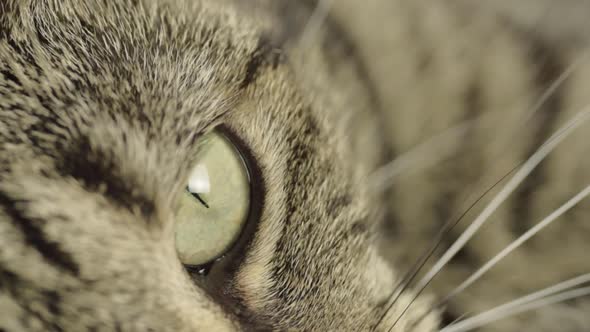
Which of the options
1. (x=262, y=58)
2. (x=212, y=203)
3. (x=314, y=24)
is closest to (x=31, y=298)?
(x=212, y=203)

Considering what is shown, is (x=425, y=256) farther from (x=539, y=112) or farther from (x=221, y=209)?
(x=221, y=209)

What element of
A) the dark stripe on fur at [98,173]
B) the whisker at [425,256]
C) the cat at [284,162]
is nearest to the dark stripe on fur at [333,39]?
the cat at [284,162]

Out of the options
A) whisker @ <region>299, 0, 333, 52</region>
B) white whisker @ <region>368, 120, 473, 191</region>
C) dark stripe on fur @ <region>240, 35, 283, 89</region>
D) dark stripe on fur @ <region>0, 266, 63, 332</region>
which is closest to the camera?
dark stripe on fur @ <region>0, 266, 63, 332</region>

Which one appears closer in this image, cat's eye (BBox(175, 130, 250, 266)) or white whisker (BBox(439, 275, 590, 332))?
cat's eye (BBox(175, 130, 250, 266))

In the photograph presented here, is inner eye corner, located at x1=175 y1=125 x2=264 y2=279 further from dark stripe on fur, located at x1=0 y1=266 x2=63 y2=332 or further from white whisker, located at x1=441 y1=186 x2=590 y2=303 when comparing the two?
white whisker, located at x1=441 y1=186 x2=590 y2=303

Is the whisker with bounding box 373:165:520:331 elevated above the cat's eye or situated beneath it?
elevated above

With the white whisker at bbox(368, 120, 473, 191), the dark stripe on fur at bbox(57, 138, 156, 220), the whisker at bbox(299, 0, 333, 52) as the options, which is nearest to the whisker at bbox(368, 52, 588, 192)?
the white whisker at bbox(368, 120, 473, 191)
